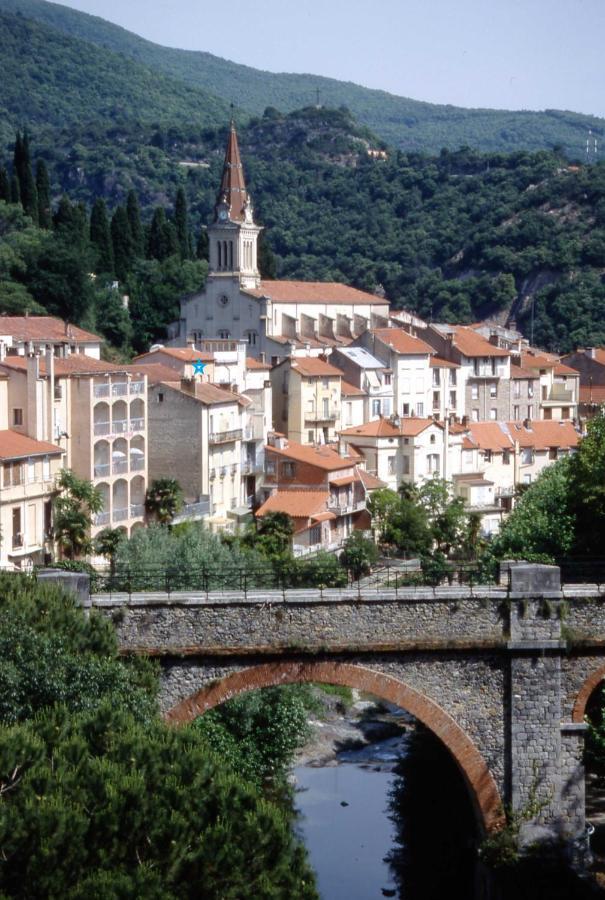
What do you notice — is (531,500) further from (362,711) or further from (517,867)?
(517,867)

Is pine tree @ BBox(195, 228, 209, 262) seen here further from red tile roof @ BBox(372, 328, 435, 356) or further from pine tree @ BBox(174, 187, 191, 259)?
red tile roof @ BBox(372, 328, 435, 356)

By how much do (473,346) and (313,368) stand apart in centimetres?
1662

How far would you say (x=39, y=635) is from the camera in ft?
82.9

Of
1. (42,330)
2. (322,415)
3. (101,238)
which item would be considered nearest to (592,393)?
(322,415)

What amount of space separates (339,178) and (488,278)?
162ft

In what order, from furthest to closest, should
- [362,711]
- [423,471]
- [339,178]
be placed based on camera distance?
1. [339,178]
2. [423,471]
3. [362,711]

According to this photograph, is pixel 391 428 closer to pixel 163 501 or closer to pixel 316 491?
pixel 316 491

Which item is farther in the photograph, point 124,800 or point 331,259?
point 331,259

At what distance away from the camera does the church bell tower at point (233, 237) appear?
100 meters

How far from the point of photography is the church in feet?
312

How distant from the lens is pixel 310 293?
10188 cm

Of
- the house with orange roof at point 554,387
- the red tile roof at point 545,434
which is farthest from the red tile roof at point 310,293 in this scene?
the red tile roof at point 545,434

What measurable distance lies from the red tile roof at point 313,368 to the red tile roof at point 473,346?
1213cm

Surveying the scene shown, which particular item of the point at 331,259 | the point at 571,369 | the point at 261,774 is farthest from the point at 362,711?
the point at 331,259
